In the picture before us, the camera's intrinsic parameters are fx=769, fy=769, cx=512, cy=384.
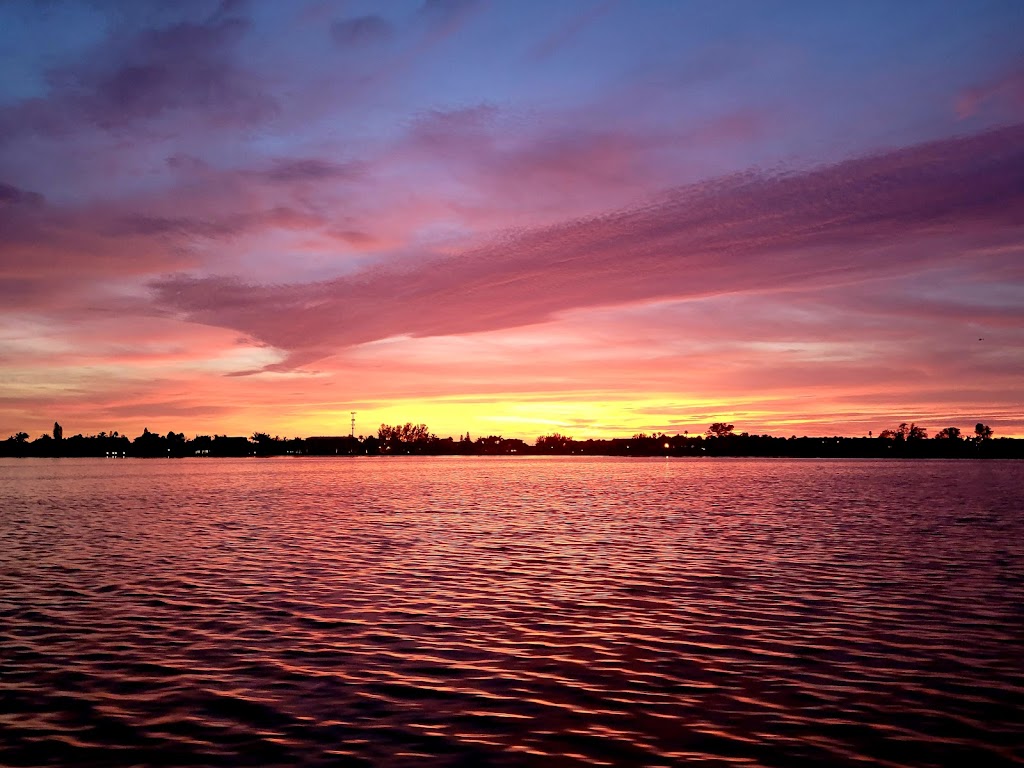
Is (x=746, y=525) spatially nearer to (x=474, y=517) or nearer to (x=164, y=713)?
(x=474, y=517)

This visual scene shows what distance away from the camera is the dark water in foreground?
14.9 meters

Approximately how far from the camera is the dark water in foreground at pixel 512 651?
14.9m

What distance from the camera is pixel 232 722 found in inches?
628

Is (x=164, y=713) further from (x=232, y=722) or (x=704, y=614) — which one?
(x=704, y=614)

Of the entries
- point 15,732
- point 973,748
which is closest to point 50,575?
point 15,732

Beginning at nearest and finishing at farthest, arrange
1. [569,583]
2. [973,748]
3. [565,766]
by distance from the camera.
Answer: [565,766], [973,748], [569,583]

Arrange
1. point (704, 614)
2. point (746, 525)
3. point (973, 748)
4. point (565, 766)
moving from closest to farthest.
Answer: point (565, 766) → point (973, 748) → point (704, 614) → point (746, 525)

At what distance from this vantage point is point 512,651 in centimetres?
2173

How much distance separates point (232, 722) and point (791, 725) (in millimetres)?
11555

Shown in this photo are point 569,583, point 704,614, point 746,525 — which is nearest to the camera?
point 704,614

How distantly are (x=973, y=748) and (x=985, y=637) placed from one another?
34.1 ft

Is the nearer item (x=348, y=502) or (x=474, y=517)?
(x=474, y=517)

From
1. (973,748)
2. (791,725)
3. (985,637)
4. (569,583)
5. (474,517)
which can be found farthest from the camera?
(474,517)

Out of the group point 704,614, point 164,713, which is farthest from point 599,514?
point 164,713
